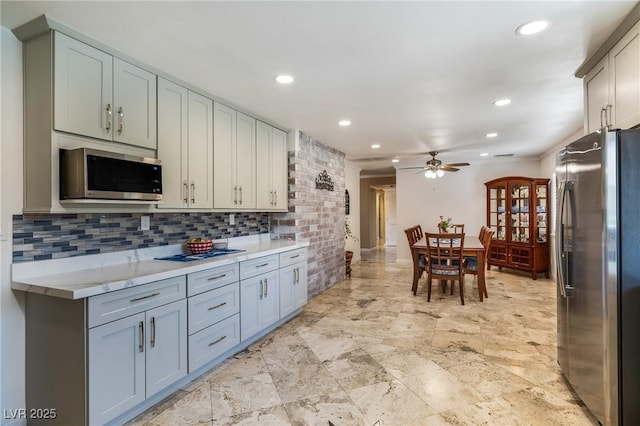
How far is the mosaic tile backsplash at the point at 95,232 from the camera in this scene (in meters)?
2.00

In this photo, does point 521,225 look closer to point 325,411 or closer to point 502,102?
point 502,102

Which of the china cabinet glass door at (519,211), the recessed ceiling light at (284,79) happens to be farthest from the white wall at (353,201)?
the recessed ceiling light at (284,79)

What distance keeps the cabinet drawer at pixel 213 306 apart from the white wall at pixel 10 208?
959 millimetres

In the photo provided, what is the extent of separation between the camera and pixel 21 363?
1.96 metres

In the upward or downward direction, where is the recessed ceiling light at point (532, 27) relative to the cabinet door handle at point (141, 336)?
upward

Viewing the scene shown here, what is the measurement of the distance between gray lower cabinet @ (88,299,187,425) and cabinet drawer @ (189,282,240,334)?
88 mm

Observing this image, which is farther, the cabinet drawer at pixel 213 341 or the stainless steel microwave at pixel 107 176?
the cabinet drawer at pixel 213 341

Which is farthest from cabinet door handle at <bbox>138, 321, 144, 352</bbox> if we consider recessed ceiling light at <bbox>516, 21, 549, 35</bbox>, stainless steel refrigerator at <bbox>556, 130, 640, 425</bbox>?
recessed ceiling light at <bbox>516, 21, 549, 35</bbox>

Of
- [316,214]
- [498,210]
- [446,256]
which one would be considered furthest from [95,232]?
[498,210]

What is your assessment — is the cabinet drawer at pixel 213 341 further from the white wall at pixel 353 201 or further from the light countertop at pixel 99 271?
the white wall at pixel 353 201

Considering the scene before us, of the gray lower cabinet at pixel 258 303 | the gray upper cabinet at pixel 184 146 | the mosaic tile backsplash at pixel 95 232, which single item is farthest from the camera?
the gray lower cabinet at pixel 258 303

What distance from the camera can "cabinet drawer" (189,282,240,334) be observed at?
7.95 feet

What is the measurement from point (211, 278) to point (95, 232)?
34.3 inches

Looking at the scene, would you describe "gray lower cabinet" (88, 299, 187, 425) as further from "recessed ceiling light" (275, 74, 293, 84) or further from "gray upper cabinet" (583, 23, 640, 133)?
"gray upper cabinet" (583, 23, 640, 133)
